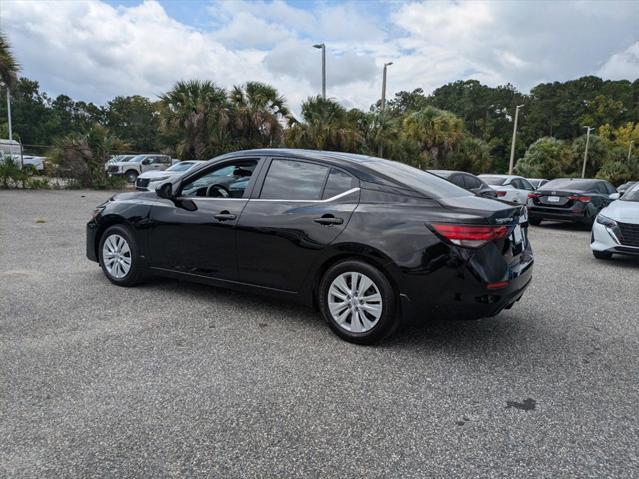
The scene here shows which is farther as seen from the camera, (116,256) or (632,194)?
(632,194)

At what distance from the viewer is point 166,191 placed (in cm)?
504

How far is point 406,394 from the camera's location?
312 centimetres

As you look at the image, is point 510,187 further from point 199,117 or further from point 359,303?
point 199,117

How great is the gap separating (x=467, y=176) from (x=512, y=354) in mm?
9672

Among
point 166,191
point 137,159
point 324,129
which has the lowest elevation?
point 166,191

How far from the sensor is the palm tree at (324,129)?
72.8 ft

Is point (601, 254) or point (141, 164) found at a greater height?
point (141, 164)

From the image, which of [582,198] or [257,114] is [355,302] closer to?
[582,198]

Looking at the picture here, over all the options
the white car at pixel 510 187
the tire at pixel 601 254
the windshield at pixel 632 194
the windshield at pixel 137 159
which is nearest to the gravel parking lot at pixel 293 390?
the tire at pixel 601 254

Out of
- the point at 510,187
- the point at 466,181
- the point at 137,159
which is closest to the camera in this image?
the point at 466,181

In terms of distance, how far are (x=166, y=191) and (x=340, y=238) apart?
7.12ft

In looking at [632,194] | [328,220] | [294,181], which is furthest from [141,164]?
[328,220]

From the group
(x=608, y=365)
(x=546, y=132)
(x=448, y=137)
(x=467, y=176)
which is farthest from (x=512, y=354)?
(x=546, y=132)

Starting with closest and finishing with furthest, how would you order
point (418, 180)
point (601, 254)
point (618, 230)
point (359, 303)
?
point (359, 303), point (418, 180), point (618, 230), point (601, 254)
